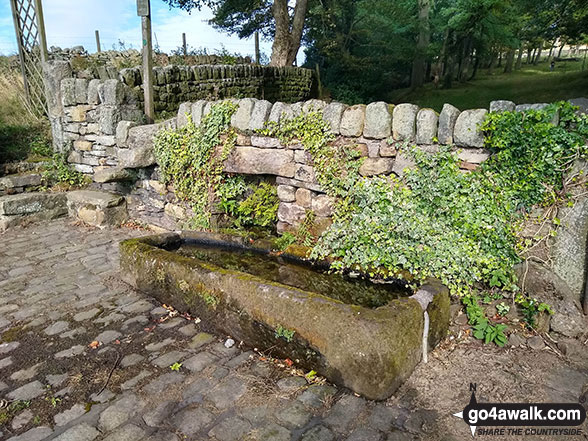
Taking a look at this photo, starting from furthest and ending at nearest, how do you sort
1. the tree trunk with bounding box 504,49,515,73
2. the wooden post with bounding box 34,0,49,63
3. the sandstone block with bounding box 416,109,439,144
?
the tree trunk with bounding box 504,49,515,73, the wooden post with bounding box 34,0,49,63, the sandstone block with bounding box 416,109,439,144

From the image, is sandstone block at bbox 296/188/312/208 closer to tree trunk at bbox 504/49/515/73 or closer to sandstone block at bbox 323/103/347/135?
sandstone block at bbox 323/103/347/135

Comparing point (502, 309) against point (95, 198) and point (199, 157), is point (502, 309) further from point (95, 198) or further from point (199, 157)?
point (95, 198)

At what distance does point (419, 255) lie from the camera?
3240 millimetres

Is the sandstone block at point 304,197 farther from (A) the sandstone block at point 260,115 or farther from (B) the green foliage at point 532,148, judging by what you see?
(B) the green foliage at point 532,148

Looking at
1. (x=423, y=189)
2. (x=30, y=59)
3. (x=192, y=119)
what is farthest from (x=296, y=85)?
(x=423, y=189)

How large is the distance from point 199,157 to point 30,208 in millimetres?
2998

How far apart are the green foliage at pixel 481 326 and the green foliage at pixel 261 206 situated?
2.34 metres

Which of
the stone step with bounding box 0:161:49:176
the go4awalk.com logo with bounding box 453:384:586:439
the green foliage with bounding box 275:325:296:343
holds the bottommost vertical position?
Answer: the go4awalk.com logo with bounding box 453:384:586:439

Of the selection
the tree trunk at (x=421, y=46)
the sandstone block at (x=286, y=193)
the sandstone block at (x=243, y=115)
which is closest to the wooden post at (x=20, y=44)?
the sandstone block at (x=243, y=115)

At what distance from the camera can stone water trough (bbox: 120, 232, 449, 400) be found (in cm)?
248

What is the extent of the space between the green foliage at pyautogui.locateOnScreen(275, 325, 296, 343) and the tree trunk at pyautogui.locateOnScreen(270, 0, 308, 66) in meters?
11.6

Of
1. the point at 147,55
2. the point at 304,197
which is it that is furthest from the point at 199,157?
the point at 147,55

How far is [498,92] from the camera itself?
1520 cm

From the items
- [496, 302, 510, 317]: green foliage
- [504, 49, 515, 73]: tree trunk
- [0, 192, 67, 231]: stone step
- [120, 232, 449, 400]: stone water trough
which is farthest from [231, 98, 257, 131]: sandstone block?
[504, 49, 515, 73]: tree trunk
